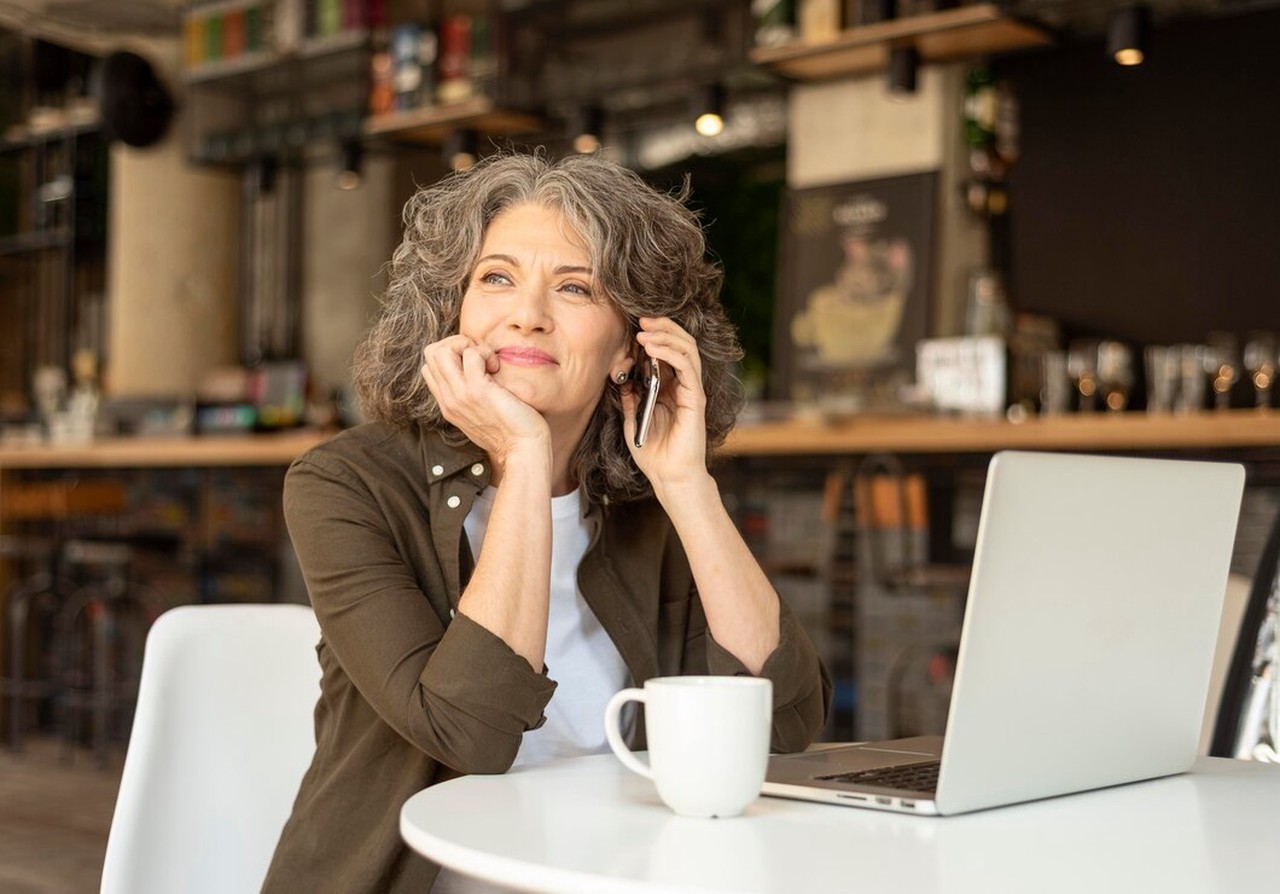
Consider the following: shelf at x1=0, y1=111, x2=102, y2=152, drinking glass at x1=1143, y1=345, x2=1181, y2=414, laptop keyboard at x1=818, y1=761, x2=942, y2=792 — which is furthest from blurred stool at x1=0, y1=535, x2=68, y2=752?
laptop keyboard at x1=818, y1=761, x2=942, y2=792

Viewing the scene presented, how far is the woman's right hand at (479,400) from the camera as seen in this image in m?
1.49

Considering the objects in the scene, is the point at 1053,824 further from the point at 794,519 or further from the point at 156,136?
the point at 156,136

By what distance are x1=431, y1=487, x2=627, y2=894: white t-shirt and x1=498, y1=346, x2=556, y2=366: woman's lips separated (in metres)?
0.17

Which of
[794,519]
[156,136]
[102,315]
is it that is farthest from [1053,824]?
[102,315]

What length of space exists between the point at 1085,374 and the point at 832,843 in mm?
3522

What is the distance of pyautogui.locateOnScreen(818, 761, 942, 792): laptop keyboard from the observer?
1.20 meters

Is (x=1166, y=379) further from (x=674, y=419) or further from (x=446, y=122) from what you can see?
(x=446, y=122)

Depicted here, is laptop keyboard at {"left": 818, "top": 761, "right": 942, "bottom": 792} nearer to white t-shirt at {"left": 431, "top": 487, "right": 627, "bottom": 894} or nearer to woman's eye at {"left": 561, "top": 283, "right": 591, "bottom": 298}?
white t-shirt at {"left": 431, "top": 487, "right": 627, "bottom": 894}

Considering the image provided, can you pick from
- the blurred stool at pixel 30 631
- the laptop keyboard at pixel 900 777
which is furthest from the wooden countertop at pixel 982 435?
the laptop keyboard at pixel 900 777

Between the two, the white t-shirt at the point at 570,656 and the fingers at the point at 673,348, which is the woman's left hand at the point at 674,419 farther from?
the white t-shirt at the point at 570,656

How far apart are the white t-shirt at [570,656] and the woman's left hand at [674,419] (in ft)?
0.43

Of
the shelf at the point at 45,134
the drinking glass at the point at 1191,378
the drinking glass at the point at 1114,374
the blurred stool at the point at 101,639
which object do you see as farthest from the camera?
the shelf at the point at 45,134

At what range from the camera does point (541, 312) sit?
1584 mm

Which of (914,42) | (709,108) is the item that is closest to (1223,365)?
(914,42)
